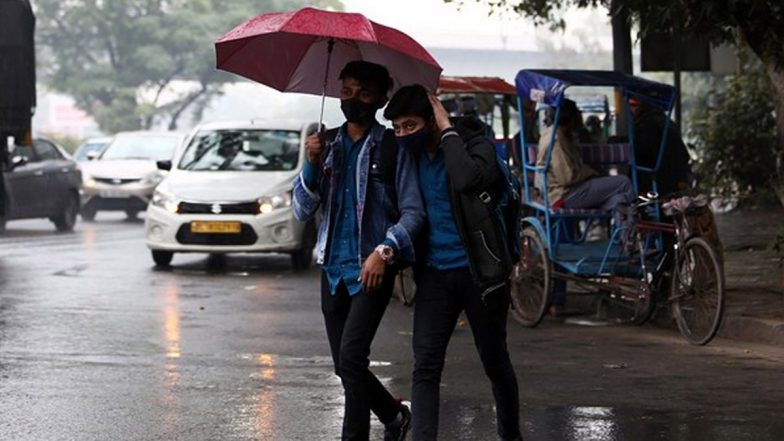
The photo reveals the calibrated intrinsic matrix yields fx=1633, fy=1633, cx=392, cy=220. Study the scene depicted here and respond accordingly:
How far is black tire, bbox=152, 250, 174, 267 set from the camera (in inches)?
707

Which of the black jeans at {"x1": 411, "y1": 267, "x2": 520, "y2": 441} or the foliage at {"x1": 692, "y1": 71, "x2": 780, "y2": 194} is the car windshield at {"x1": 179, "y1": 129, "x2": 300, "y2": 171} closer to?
the foliage at {"x1": 692, "y1": 71, "x2": 780, "y2": 194}

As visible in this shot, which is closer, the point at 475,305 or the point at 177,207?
the point at 475,305

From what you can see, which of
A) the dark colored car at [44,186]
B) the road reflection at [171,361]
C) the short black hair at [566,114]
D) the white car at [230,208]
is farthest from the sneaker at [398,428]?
the dark colored car at [44,186]

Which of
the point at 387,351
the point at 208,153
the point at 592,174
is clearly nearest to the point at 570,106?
the point at 592,174

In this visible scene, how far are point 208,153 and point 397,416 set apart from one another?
1166cm

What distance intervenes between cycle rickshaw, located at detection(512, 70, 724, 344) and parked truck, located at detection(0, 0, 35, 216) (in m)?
8.56

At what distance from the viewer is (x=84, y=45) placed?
5459cm

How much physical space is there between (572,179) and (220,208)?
5999mm

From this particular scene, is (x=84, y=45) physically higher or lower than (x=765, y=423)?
higher

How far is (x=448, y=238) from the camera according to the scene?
21.5 ft

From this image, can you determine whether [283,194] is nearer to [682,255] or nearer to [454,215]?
[682,255]

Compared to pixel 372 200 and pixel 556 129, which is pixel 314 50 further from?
pixel 556 129

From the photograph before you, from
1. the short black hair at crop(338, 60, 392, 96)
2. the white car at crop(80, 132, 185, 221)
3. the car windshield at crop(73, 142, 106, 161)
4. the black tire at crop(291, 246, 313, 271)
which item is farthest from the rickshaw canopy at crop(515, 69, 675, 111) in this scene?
the car windshield at crop(73, 142, 106, 161)

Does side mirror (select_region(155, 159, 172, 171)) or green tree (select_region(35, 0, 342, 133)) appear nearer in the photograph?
side mirror (select_region(155, 159, 172, 171))
